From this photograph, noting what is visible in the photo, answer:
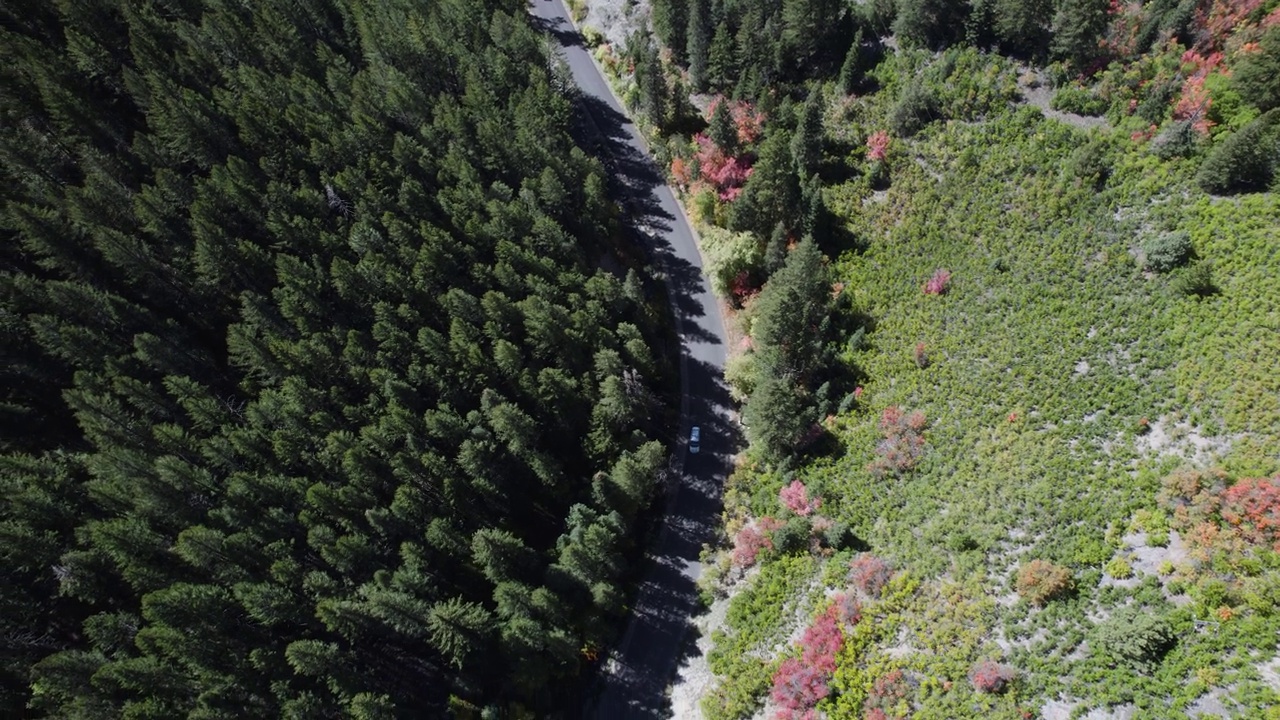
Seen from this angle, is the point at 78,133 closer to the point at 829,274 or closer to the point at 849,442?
the point at 829,274

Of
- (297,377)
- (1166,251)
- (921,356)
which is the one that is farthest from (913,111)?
(297,377)

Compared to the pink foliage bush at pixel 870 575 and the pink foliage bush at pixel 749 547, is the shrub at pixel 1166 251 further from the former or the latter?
the pink foliage bush at pixel 749 547

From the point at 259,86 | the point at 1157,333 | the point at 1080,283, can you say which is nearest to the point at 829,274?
the point at 1080,283

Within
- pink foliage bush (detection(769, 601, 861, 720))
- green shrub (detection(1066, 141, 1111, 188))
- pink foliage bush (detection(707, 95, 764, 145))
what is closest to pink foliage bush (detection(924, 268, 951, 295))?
green shrub (detection(1066, 141, 1111, 188))

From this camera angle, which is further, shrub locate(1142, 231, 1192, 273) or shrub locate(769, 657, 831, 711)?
shrub locate(1142, 231, 1192, 273)

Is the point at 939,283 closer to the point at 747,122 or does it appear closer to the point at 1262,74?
the point at 1262,74

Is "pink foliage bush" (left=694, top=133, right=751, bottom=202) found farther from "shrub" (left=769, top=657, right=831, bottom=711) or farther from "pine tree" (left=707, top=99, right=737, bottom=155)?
"shrub" (left=769, top=657, right=831, bottom=711)
